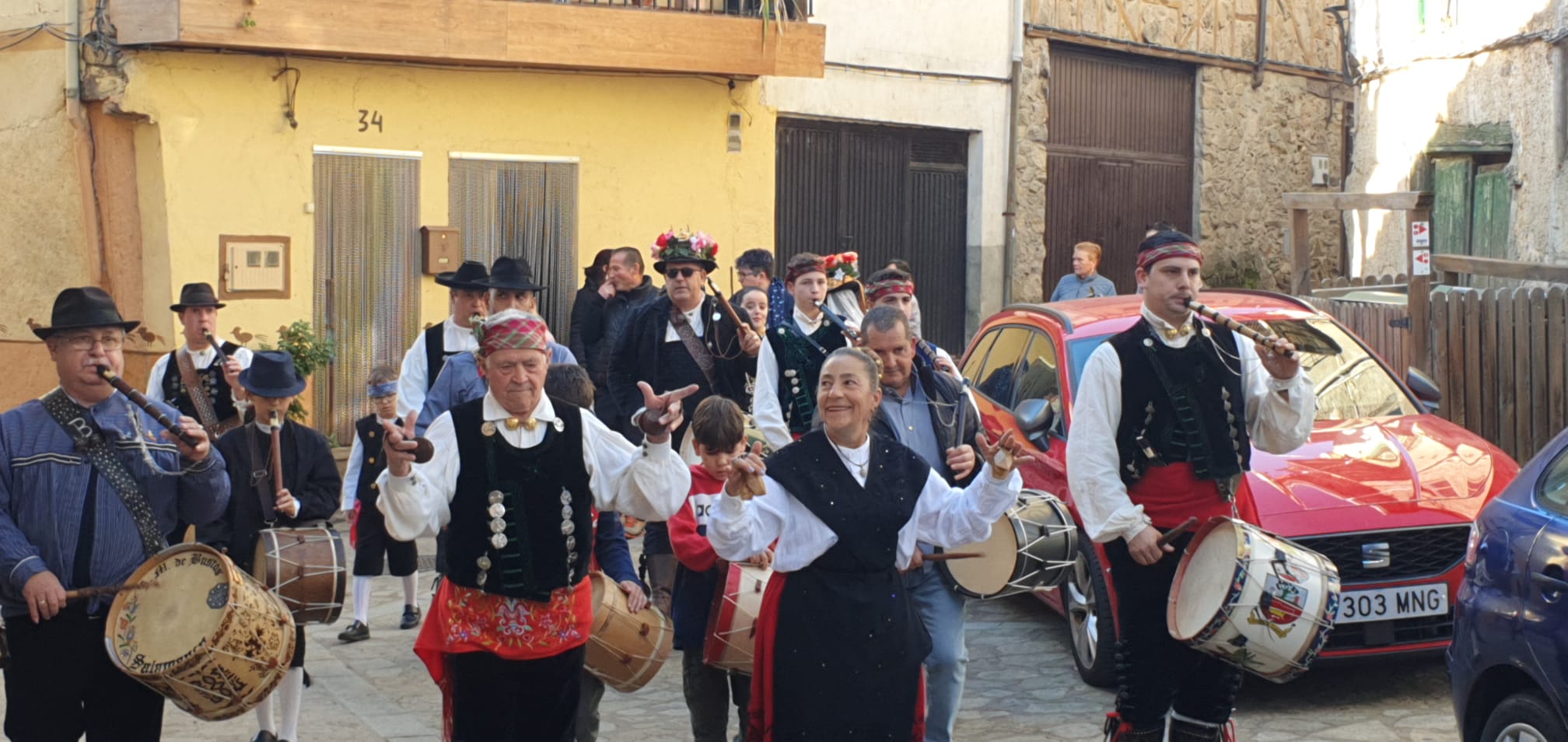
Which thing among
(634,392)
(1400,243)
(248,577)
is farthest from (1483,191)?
(248,577)

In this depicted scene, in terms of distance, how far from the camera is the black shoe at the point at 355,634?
9148 mm

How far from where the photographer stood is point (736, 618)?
5.93 m

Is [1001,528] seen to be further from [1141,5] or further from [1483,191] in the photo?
[1141,5]

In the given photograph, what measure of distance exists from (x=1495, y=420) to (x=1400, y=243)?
735cm

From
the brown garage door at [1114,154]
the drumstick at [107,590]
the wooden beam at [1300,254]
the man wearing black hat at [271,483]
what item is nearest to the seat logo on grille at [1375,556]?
the man wearing black hat at [271,483]

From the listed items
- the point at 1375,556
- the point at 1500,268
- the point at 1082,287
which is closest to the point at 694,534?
the point at 1375,556

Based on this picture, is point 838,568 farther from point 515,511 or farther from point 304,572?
point 304,572

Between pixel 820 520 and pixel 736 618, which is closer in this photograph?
pixel 820 520

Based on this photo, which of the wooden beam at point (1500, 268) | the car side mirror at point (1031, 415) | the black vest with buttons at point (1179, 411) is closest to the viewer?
the black vest with buttons at point (1179, 411)

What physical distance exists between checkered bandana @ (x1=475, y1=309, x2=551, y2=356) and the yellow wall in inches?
331

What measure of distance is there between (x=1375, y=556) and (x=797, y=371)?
2.56m

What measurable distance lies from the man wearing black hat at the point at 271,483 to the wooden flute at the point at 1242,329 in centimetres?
362

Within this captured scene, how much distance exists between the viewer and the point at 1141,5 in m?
19.8

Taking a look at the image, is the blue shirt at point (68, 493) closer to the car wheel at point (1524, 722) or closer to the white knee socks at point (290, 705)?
the white knee socks at point (290, 705)
